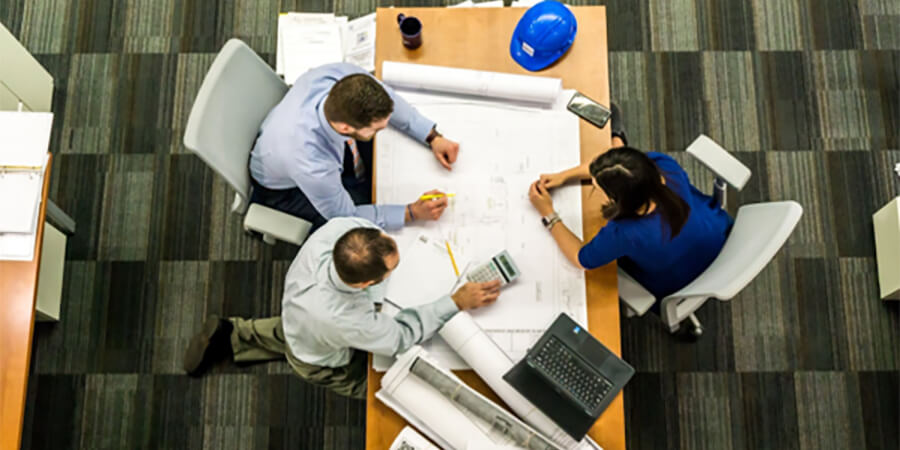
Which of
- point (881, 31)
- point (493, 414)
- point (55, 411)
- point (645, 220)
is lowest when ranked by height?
point (55, 411)

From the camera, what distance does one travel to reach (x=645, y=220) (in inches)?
63.5

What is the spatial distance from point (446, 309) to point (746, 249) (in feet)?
2.55

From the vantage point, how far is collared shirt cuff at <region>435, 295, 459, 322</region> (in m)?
1.60

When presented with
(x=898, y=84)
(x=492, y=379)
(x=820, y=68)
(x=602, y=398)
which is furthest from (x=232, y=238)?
(x=898, y=84)

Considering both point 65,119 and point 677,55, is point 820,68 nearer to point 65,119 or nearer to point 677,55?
point 677,55

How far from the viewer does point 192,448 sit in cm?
238

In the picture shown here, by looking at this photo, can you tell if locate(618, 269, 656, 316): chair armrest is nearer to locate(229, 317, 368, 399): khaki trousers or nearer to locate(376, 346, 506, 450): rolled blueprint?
locate(376, 346, 506, 450): rolled blueprint

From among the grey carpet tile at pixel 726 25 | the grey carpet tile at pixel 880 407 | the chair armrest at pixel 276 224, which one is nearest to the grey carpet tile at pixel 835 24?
the grey carpet tile at pixel 726 25

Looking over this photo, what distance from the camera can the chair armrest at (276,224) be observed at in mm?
1768

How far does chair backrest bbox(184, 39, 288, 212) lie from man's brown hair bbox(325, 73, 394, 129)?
310mm

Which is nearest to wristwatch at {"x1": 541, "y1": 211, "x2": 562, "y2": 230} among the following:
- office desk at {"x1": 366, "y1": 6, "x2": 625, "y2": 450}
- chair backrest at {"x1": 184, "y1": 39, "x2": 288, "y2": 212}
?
office desk at {"x1": 366, "y1": 6, "x2": 625, "y2": 450}

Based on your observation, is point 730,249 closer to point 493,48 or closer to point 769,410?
point 493,48

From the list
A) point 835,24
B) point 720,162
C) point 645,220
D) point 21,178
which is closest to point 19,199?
point 21,178

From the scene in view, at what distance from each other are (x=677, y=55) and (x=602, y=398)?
1.84 meters
